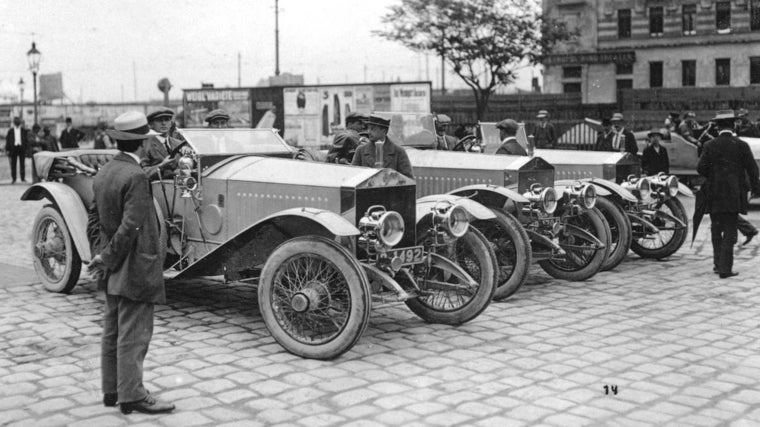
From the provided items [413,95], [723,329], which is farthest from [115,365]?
[413,95]

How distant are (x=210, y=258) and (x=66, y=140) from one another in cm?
1709

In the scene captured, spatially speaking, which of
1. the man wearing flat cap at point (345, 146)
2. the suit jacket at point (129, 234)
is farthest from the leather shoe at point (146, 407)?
the man wearing flat cap at point (345, 146)

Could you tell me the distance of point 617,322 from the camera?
6641 mm

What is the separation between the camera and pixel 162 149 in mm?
7562

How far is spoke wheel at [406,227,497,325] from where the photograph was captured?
6289mm

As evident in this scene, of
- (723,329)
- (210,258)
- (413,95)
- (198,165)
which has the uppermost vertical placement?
(413,95)

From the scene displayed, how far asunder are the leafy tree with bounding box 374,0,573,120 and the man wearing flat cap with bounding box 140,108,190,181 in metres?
27.1

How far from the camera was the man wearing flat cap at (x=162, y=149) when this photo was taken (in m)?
7.05

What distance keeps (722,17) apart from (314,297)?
40049 millimetres

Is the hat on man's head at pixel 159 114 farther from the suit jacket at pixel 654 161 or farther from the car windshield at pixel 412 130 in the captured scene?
the suit jacket at pixel 654 161

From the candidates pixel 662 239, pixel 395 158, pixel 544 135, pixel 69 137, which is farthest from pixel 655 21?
pixel 395 158

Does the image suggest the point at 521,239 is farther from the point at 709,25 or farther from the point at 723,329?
the point at 709,25

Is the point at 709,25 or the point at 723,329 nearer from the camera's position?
the point at 723,329

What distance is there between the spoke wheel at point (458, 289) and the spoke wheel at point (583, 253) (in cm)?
196
